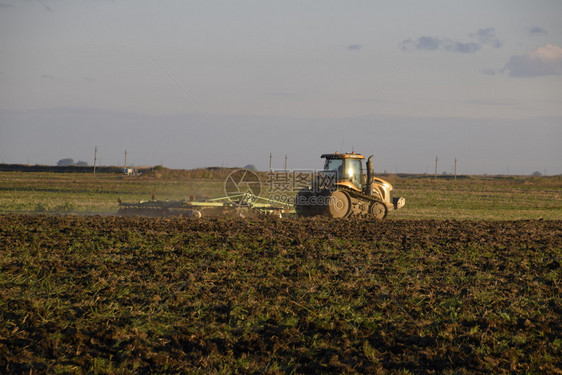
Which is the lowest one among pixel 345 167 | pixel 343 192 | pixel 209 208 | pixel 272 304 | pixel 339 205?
pixel 272 304

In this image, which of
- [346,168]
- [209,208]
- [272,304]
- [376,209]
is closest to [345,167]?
[346,168]

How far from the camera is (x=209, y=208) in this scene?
20.4 meters

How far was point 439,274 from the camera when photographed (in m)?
11.2

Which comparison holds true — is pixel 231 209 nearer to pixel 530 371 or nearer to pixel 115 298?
pixel 115 298

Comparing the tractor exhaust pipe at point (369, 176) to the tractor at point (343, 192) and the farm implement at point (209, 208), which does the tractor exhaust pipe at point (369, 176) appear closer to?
the tractor at point (343, 192)

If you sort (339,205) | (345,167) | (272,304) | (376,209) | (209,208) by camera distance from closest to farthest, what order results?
(272,304)
(345,167)
(339,205)
(209,208)
(376,209)

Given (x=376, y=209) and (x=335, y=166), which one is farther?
(x=376, y=209)

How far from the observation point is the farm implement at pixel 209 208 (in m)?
20.1

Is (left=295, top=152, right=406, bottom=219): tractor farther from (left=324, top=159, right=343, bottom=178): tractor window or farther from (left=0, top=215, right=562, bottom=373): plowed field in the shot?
(left=0, top=215, right=562, bottom=373): plowed field

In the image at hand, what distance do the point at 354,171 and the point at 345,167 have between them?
408mm

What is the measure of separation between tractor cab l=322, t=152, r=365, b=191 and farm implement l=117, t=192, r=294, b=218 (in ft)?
7.48

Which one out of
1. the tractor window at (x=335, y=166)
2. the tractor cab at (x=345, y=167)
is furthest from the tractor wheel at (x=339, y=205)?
the tractor window at (x=335, y=166)

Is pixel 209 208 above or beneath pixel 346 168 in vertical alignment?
beneath

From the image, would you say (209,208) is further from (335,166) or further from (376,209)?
(376,209)
